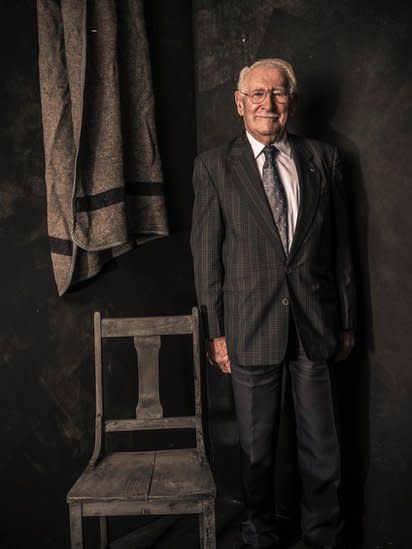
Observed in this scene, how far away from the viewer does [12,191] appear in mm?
1904

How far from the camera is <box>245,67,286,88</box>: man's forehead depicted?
194 cm

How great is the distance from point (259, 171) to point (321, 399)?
91cm

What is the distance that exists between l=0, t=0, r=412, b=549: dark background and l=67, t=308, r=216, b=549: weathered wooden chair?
19cm

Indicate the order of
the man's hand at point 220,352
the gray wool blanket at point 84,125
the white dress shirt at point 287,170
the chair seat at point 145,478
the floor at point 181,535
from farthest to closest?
the floor at point 181,535 → the man's hand at point 220,352 → the white dress shirt at point 287,170 → the gray wool blanket at point 84,125 → the chair seat at point 145,478

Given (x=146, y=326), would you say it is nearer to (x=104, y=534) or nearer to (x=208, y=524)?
(x=208, y=524)

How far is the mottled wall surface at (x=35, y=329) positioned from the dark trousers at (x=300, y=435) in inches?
23.0

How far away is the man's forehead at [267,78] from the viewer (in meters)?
1.94

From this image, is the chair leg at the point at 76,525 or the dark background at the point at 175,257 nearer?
the chair leg at the point at 76,525

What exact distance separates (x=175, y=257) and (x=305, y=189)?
77cm

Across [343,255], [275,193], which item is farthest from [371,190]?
[275,193]

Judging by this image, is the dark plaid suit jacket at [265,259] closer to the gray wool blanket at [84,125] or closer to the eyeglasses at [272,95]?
the eyeglasses at [272,95]

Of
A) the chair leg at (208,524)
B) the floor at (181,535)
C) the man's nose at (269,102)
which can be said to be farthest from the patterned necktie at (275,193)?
the floor at (181,535)

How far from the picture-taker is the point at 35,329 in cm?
200

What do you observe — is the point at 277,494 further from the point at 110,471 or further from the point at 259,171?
the point at 259,171
